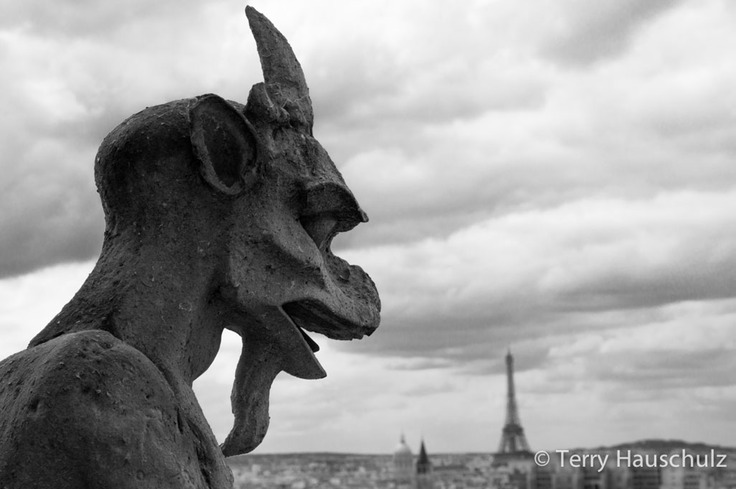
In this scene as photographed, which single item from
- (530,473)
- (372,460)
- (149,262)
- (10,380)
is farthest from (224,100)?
(372,460)

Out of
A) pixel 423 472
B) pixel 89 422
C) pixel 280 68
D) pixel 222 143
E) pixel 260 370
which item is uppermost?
pixel 423 472

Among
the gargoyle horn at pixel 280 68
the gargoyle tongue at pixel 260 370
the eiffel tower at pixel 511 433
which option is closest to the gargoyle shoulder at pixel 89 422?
the gargoyle tongue at pixel 260 370

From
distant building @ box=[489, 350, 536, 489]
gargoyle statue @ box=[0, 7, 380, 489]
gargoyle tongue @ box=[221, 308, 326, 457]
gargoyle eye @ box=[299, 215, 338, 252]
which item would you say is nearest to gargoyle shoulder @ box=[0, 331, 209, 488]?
gargoyle statue @ box=[0, 7, 380, 489]

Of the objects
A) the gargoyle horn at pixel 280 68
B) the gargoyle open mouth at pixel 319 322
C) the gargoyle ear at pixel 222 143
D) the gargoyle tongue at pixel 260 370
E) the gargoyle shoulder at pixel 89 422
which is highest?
the gargoyle horn at pixel 280 68

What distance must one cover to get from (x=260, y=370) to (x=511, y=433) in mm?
102331

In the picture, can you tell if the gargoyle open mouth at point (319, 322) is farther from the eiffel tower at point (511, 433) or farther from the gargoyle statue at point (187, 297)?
the eiffel tower at point (511, 433)

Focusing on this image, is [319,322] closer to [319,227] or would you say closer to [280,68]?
[319,227]

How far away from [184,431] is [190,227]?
500 mm

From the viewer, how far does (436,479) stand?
4980 inches

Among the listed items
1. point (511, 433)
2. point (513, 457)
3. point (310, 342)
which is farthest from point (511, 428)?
point (310, 342)

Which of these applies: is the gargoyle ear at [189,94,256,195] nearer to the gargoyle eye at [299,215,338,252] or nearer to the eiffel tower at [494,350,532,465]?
the gargoyle eye at [299,215,338,252]

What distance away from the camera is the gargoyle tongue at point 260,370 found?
334cm

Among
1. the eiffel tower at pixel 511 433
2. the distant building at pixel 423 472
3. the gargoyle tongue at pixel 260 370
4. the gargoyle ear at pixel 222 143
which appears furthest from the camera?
the distant building at pixel 423 472

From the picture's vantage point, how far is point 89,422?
276cm
